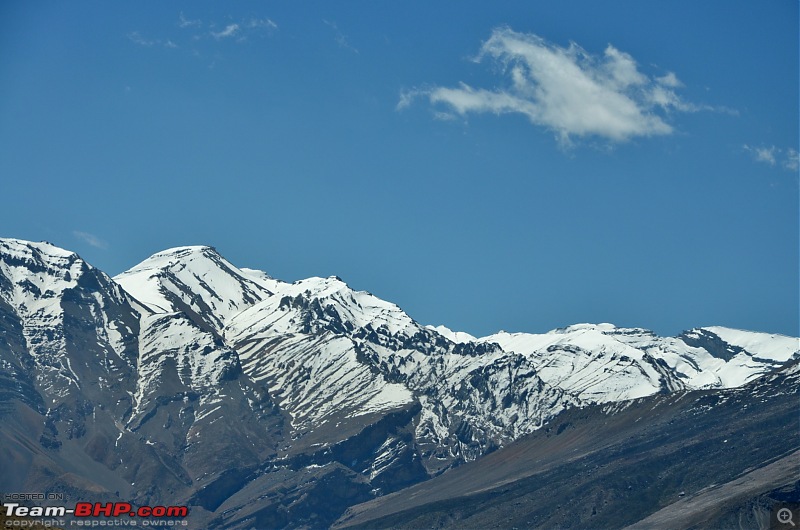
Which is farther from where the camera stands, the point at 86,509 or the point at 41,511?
the point at 86,509

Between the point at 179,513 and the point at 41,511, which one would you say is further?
the point at 179,513

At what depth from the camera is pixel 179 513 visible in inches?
7810

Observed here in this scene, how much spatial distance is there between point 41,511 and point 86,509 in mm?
15578

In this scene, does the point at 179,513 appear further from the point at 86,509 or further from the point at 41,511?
the point at 41,511

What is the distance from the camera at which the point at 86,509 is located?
19038 centimetres

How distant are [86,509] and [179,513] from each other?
45.2 feet

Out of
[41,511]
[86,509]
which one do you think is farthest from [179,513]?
[41,511]

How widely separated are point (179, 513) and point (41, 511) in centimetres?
2707

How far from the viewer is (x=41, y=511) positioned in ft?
575
